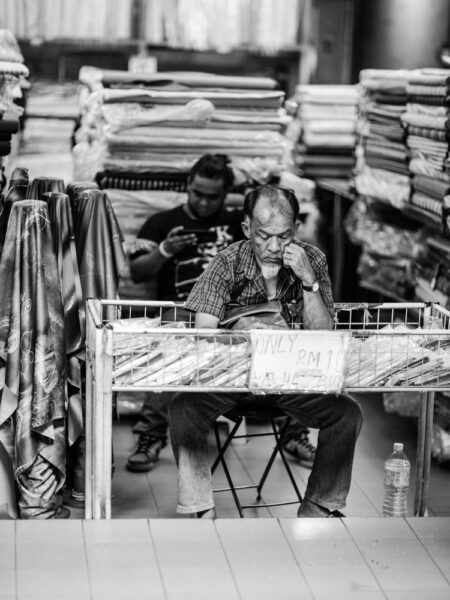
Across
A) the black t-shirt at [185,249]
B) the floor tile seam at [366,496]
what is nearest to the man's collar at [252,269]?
the floor tile seam at [366,496]

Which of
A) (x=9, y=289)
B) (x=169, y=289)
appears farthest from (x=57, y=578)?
(x=169, y=289)

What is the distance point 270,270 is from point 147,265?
4.85ft

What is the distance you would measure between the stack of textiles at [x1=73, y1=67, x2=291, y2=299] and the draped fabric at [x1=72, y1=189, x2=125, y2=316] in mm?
1456

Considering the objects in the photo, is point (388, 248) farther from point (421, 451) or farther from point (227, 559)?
point (227, 559)

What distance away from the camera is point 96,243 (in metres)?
4.42

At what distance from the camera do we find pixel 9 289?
410 centimetres

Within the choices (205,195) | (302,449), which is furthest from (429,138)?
(302,449)

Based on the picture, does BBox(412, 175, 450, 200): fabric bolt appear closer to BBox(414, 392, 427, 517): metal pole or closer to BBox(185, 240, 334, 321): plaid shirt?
BBox(185, 240, 334, 321): plaid shirt

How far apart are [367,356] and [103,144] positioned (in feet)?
8.69

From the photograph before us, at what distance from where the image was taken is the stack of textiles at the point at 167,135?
233 inches

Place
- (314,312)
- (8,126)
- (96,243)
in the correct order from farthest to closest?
(8,126) < (96,243) < (314,312)

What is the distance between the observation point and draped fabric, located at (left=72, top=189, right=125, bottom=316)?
439cm

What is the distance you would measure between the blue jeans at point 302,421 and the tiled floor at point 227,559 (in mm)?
308

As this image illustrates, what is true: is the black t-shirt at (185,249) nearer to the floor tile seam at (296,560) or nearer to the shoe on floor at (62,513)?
the shoe on floor at (62,513)
